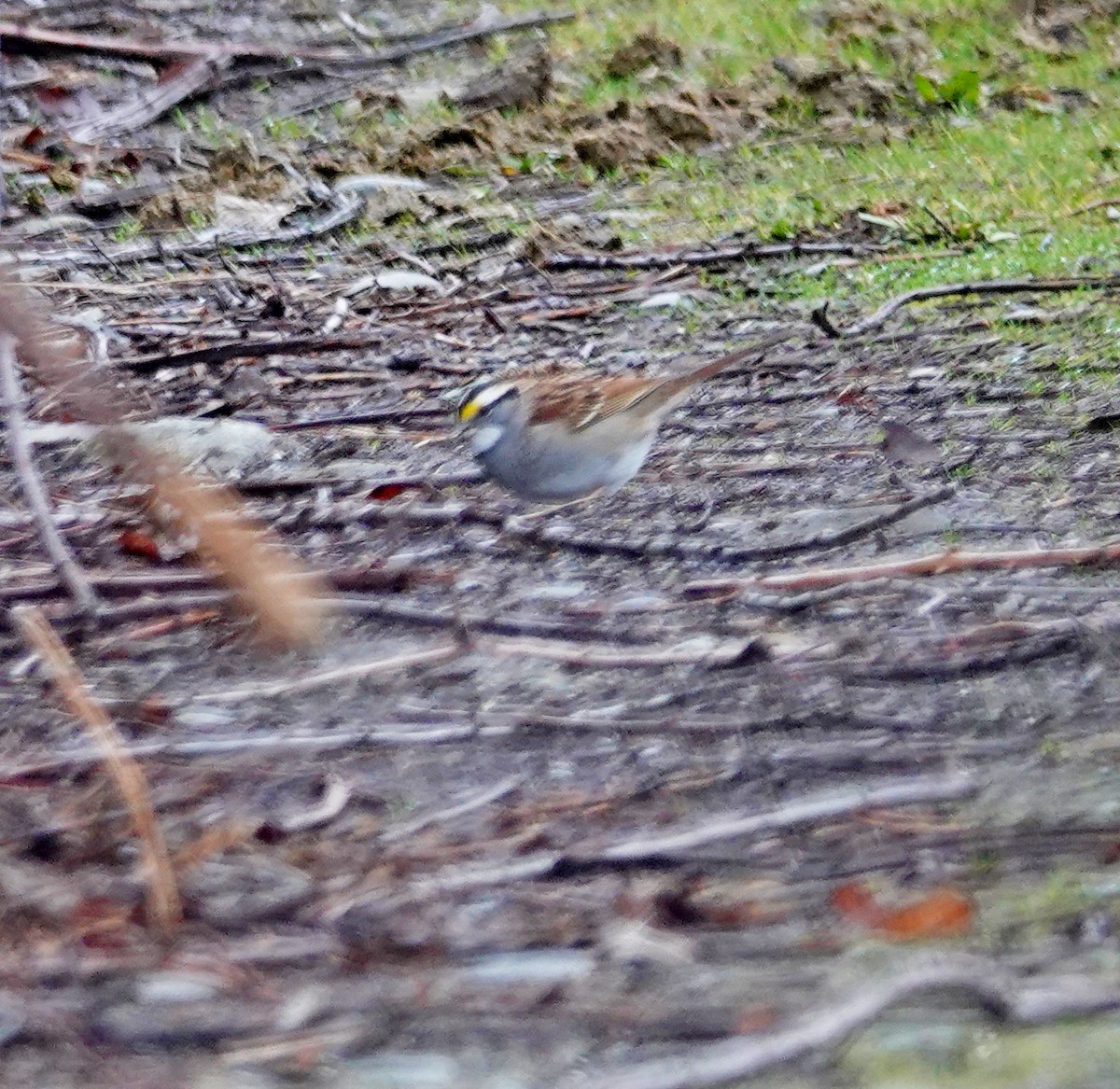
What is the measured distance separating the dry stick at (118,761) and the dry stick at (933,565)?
45.8 inches

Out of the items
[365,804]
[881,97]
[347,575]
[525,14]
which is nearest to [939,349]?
[347,575]

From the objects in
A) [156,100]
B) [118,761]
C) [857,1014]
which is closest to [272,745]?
[118,761]

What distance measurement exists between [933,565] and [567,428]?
1461 mm

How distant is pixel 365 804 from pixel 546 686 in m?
0.55

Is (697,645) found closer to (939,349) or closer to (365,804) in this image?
(365,804)

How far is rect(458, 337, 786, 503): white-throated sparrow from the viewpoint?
4242mm

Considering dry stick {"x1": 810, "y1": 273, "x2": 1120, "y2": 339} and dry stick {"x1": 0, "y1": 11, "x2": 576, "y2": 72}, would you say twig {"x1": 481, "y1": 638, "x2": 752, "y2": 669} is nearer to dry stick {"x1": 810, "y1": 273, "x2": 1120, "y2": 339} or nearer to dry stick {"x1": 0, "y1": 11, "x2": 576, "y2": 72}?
dry stick {"x1": 810, "y1": 273, "x2": 1120, "y2": 339}

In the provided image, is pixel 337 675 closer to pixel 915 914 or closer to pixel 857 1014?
pixel 915 914

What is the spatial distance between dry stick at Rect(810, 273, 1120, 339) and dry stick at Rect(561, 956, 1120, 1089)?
3.84m

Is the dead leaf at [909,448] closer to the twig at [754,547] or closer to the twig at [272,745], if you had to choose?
the twig at [754,547]

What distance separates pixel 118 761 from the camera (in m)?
2.32

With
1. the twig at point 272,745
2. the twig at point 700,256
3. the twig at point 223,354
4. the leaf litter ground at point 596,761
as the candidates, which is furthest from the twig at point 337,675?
the twig at point 700,256

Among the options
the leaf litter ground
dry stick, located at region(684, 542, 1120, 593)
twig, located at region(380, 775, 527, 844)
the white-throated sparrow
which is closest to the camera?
the leaf litter ground

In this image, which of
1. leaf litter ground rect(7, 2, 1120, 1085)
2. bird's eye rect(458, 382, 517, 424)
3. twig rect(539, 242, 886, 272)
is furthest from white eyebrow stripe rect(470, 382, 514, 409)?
twig rect(539, 242, 886, 272)
